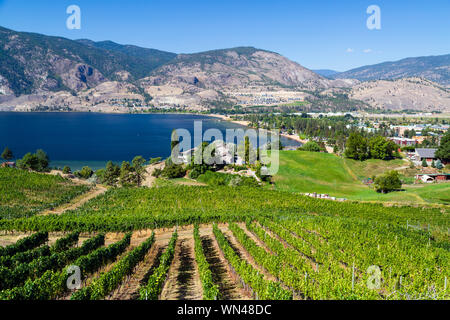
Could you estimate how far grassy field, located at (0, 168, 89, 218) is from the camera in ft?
137

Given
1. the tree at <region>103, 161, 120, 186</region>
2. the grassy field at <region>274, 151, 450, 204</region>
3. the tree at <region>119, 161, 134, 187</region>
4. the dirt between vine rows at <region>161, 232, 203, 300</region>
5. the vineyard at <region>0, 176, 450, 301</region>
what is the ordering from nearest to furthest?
the vineyard at <region>0, 176, 450, 301</region>, the dirt between vine rows at <region>161, 232, 203, 300</region>, the grassy field at <region>274, 151, 450, 204</region>, the tree at <region>119, 161, 134, 187</region>, the tree at <region>103, 161, 120, 186</region>

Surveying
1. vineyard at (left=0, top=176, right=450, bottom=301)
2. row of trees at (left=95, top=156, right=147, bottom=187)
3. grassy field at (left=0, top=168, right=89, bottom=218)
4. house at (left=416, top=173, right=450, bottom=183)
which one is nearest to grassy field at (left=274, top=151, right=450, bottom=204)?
house at (left=416, top=173, right=450, bottom=183)

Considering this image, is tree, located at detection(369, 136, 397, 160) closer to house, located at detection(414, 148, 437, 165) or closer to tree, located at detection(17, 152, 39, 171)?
house, located at detection(414, 148, 437, 165)

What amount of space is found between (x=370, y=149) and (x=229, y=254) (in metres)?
64.7

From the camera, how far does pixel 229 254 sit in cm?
2286

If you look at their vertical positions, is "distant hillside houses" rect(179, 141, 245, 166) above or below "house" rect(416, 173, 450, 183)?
above

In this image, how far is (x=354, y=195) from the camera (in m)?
54.9

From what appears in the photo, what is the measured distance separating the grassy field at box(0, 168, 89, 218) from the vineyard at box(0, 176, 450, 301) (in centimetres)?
681

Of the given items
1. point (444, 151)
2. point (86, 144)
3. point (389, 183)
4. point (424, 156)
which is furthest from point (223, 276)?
point (86, 144)

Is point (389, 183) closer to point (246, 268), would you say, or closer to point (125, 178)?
point (246, 268)

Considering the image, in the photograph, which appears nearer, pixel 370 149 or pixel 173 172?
pixel 173 172

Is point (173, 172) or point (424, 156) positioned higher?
point (424, 156)

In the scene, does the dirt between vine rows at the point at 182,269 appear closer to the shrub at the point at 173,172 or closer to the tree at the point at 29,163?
the shrub at the point at 173,172

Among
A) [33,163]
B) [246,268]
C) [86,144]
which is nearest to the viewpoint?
[246,268]
